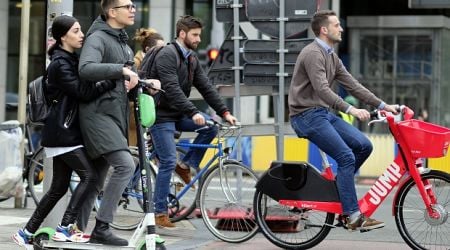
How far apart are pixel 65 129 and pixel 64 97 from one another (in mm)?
219

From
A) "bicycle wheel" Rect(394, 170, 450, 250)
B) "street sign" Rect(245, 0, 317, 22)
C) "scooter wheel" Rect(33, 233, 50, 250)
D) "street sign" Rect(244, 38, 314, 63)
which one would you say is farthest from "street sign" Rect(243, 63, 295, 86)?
"scooter wheel" Rect(33, 233, 50, 250)

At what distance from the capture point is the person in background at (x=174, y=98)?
793 centimetres

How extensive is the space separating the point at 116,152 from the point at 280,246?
175 centimetres

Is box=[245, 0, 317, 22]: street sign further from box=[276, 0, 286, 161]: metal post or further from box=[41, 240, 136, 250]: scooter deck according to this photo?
box=[41, 240, 136, 250]: scooter deck

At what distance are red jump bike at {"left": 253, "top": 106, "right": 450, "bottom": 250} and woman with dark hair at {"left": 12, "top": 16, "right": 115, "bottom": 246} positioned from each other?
1594 mm

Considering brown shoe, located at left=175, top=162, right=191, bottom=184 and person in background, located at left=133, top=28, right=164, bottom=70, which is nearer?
brown shoe, located at left=175, top=162, right=191, bottom=184

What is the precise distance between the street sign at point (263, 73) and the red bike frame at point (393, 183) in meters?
1.94

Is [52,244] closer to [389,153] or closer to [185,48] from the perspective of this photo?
[185,48]

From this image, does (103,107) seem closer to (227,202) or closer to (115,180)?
(115,180)

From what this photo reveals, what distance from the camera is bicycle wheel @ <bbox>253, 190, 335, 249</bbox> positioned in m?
Result: 7.11

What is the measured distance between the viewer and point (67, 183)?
649 centimetres

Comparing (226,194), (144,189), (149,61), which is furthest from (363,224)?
(149,61)

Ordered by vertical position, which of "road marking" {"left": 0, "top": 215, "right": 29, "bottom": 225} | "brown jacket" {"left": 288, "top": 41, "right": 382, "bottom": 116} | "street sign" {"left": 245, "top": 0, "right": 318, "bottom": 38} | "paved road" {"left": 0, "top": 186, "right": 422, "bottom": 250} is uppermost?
"street sign" {"left": 245, "top": 0, "right": 318, "bottom": 38}

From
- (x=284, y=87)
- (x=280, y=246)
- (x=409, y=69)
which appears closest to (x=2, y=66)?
(x=409, y=69)
